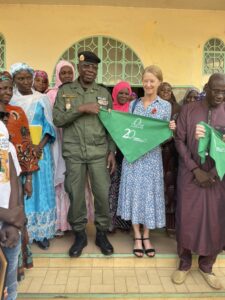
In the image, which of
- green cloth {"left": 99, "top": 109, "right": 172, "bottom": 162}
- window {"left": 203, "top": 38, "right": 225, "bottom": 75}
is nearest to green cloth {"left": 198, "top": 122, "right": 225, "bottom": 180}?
green cloth {"left": 99, "top": 109, "right": 172, "bottom": 162}

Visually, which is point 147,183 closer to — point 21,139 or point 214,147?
point 214,147

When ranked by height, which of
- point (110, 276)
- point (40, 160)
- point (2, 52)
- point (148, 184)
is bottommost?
point (110, 276)

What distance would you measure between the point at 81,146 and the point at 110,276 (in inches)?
55.5

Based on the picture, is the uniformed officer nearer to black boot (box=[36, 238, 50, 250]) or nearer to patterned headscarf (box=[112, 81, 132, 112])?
black boot (box=[36, 238, 50, 250])

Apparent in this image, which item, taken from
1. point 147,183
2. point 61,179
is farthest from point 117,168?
point 61,179

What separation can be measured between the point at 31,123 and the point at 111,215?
4.83ft

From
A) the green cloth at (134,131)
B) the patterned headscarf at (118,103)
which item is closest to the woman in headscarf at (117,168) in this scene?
the patterned headscarf at (118,103)

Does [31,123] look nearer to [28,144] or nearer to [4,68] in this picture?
[28,144]

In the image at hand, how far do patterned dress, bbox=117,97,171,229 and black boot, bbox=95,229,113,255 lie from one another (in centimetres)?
37

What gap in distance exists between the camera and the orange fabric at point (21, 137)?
3087 mm

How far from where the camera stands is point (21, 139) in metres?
3.14

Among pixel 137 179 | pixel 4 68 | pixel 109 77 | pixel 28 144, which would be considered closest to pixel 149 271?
pixel 137 179

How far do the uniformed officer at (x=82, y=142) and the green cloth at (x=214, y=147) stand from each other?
105 centimetres

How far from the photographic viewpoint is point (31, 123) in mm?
3613
